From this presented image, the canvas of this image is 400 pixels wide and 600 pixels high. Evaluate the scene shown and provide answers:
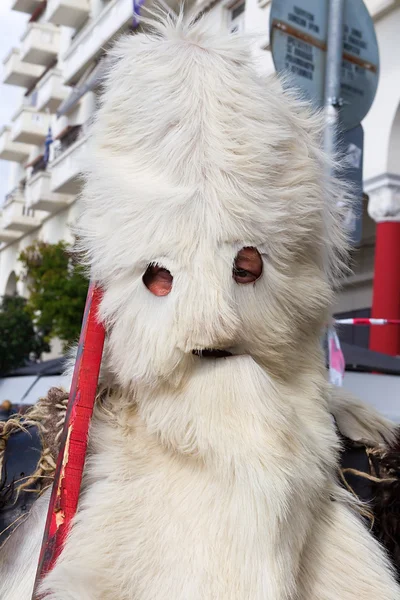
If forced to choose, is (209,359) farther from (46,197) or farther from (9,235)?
(9,235)

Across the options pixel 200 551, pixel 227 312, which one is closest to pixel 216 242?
pixel 227 312

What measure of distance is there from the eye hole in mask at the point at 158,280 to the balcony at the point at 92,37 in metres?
9.88

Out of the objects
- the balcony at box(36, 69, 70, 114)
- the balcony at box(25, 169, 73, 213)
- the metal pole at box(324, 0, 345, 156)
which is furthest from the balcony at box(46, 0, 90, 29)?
the metal pole at box(324, 0, 345, 156)

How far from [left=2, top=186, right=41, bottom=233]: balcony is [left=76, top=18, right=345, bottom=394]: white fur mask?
17104 millimetres

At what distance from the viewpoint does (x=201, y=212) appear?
986mm

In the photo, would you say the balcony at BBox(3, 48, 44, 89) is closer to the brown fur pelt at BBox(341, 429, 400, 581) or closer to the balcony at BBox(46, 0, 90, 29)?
the balcony at BBox(46, 0, 90, 29)

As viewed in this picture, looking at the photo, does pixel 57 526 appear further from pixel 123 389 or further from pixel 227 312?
pixel 227 312

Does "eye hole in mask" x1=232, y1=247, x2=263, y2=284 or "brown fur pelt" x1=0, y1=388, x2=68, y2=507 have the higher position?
"eye hole in mask" x1=232, y1=247, x2=263, y2=284

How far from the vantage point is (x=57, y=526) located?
3.21 feet

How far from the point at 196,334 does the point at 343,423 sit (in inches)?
16.7

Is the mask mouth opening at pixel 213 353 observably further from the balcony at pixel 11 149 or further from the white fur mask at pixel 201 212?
the balcony at pixel 11 149

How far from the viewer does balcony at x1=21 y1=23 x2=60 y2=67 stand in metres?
18.0

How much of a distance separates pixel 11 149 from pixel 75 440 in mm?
21014

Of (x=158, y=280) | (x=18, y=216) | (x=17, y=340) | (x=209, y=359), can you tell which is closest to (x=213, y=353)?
(x=209, y=359)
